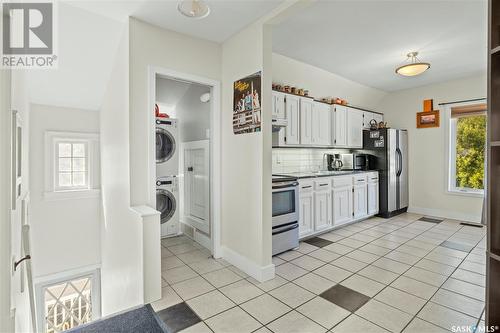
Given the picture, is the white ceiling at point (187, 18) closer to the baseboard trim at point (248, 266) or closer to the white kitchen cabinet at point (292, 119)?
the white kitchen cabinet at point (292, 119)

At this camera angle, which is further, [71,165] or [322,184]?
[71,165]

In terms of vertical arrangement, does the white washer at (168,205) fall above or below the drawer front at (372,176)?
below

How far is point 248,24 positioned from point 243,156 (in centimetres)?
141

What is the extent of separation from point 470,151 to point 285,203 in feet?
13.8

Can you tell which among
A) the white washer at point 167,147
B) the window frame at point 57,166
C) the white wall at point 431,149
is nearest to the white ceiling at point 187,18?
the white washer at point 167,147

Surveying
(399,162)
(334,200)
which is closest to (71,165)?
(334,200)

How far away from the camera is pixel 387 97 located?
5.70 metres

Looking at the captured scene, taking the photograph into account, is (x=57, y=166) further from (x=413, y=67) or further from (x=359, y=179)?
(x=413, y=67)

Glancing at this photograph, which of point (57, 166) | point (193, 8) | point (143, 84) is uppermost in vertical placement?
point (193, 8)

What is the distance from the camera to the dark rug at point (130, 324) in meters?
1.83

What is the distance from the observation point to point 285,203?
3.12 metres

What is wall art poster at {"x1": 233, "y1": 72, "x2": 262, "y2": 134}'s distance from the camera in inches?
99.5

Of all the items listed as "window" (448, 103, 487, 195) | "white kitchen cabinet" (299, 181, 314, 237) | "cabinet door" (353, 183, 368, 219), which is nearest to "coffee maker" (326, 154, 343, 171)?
"cabinet door" (353, 183, 368, 219)

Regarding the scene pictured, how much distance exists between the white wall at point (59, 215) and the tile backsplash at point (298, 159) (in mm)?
3671
